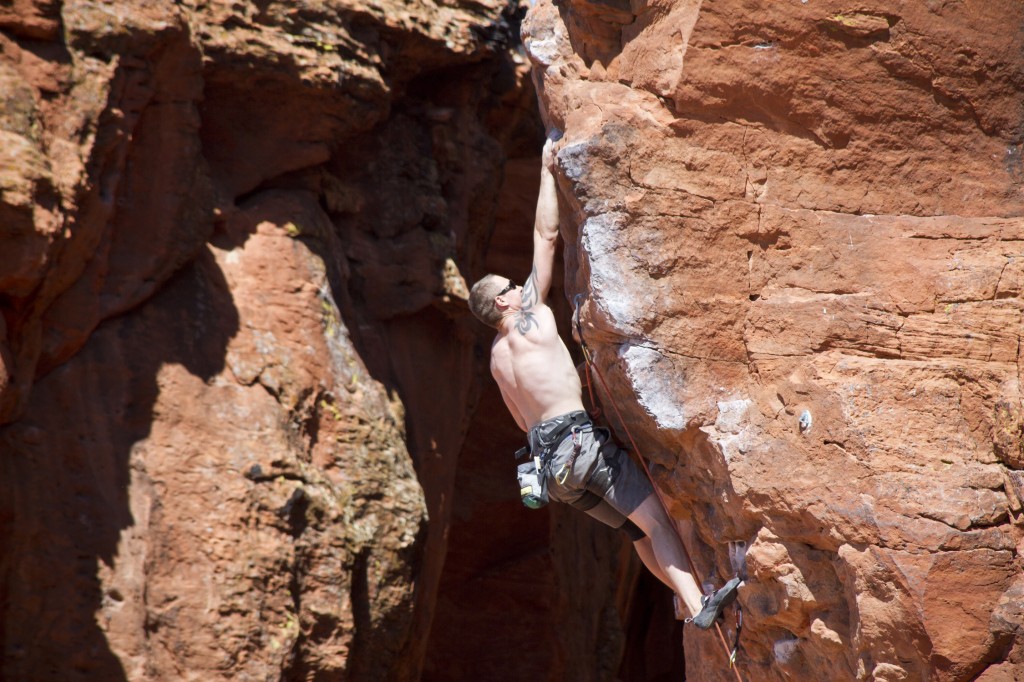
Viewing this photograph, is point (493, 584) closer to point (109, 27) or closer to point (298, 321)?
point (298, 321)

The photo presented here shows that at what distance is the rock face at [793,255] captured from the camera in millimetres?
4520

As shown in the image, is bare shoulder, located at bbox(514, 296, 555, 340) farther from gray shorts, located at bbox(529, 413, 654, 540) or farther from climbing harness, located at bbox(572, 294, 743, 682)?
gray shorts, located at bbox(529, 413, 654, 540)

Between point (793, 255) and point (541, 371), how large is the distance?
4.22 feet

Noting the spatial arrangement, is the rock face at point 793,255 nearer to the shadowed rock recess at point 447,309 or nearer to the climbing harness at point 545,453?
the shadowed rock recess at point 447,309

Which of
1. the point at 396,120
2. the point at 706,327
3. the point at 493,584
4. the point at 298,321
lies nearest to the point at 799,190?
the point at 706,327

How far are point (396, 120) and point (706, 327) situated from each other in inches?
197

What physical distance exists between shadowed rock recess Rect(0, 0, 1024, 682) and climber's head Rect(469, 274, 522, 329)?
0.29 meters

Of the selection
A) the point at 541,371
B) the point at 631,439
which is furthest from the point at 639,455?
the point at 541,371

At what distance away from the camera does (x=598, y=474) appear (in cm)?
522

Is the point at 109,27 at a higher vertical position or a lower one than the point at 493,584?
higher

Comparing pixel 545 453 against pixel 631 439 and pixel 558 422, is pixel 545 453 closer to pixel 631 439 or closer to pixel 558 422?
pixel 558 422

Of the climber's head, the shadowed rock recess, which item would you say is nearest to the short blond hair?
the climber's head

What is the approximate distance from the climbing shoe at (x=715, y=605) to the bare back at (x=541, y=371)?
107 centimetres

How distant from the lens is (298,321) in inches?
303
